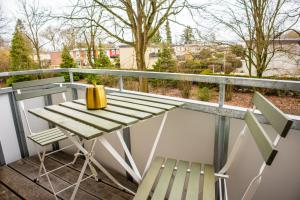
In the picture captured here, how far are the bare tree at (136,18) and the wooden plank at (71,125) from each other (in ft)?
16.3

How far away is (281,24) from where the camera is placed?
5473mm

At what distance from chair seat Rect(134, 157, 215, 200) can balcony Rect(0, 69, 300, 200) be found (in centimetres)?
26

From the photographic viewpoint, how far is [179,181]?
1.44 m

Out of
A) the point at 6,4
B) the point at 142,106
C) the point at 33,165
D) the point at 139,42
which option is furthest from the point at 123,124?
the point at 6,4

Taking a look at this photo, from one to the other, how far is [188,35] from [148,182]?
18.3 ft

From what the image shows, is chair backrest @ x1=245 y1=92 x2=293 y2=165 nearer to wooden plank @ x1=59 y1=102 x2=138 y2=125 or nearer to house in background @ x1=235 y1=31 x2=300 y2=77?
wooden plank @ x1=59 y1=102 x2=138 y2=125

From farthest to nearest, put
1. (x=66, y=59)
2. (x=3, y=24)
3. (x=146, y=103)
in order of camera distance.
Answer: (x=66, y=59) < (x=3, y=24) < (x=146, y=103)

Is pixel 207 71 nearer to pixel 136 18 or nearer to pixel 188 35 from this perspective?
pixel 188 35

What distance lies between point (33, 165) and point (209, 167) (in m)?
2.35

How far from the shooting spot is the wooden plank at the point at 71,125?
3.95ft

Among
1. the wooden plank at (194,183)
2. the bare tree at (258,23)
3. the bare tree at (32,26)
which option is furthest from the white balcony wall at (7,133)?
the bare tree at (32,26)

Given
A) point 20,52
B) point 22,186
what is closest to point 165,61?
point 22,186

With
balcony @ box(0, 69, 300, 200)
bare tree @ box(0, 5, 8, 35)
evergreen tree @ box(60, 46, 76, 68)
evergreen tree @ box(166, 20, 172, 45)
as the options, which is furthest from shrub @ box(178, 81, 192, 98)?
bare tree @ box(0, 5, 8, 35)

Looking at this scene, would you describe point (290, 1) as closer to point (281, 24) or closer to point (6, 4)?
point (281, 24)
